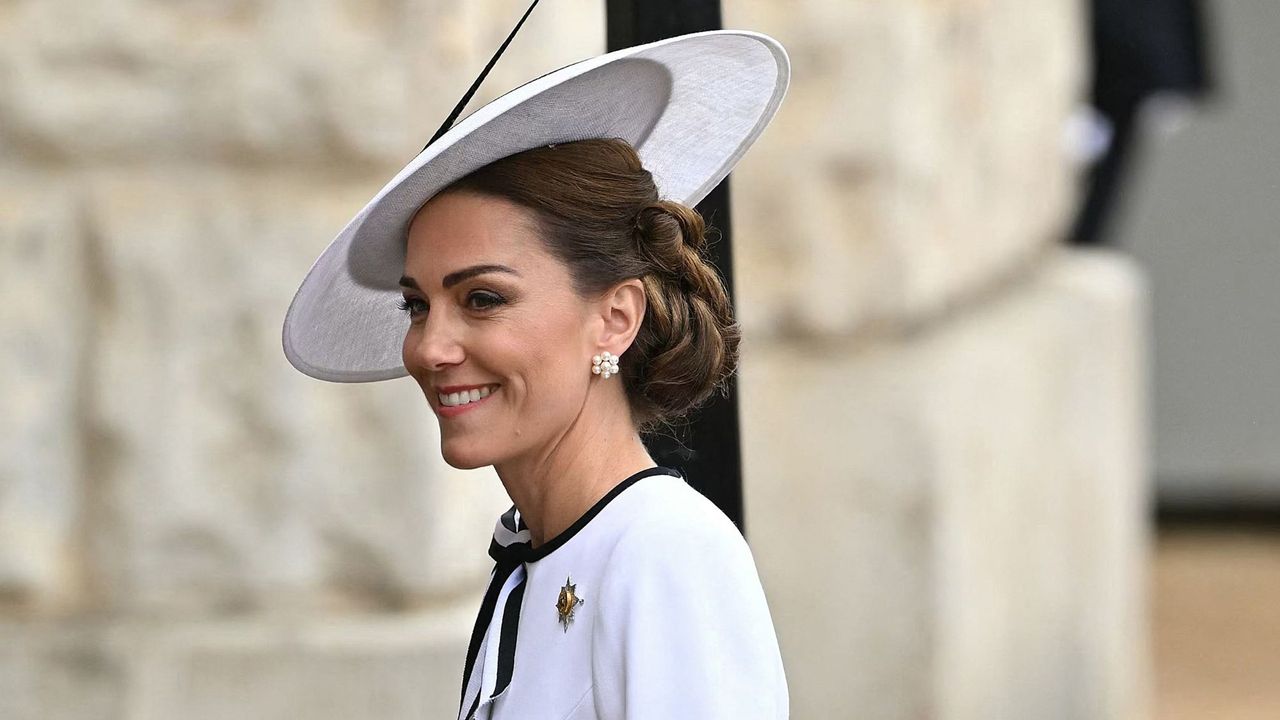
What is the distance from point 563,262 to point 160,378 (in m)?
1.47

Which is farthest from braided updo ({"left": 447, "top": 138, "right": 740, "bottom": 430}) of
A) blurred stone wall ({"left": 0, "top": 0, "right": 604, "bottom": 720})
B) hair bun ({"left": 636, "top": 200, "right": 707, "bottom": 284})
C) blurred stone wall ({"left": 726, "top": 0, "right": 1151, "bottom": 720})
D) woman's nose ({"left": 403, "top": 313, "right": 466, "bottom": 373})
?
blurred stone wall ({"left": 726, "top": 0, "right": 1151, "bottom": 720})

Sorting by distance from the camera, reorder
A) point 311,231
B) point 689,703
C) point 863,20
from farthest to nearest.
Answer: point 863,20 → point 311,231 → point 689,703

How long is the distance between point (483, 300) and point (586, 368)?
102 mm

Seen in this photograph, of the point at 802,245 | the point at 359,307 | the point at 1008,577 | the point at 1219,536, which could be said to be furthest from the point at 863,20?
the point at 1219,536

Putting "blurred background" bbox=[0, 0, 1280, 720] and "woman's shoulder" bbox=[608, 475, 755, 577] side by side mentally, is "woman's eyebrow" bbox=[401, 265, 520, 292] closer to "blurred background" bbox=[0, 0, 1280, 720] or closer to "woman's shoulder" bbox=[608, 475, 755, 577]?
"woman's shoulder" bbox=[608, 475, 755, 577]

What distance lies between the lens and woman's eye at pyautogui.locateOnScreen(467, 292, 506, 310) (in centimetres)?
144

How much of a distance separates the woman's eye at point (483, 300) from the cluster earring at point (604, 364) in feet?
0.31

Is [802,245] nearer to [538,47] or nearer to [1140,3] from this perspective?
[538,47]

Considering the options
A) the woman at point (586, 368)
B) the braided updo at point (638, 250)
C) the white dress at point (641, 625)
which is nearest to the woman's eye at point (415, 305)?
the woman at point (586, 368)

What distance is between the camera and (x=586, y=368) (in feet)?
4.83

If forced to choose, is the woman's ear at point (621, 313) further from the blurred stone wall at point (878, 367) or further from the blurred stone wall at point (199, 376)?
the blurred stone wall at point (878, 367)

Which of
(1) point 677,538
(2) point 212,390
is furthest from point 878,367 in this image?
(1) point 677,538

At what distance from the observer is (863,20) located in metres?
3.62

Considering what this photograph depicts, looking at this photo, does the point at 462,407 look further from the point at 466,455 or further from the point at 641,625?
the point at 641,625
